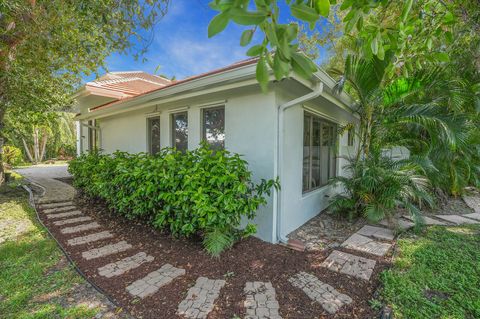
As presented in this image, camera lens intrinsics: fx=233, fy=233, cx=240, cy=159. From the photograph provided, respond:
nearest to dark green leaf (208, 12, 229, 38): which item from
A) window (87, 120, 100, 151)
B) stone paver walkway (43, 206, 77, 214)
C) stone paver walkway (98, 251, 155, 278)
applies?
stone paver walkway (98, 251, 155, 278)

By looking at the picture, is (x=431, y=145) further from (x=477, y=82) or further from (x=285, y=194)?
(x=285, y=194)

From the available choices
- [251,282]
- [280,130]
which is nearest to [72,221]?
[251,282]

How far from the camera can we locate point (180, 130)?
5629 millimetres

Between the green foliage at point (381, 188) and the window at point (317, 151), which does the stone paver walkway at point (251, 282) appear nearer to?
the green foliage at point (381, 188)

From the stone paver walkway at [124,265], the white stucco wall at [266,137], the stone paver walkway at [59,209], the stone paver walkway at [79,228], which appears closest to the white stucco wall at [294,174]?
the white stucco wall at [266,137]

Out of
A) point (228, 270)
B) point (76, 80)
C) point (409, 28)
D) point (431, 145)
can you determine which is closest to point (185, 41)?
point (76, 80)

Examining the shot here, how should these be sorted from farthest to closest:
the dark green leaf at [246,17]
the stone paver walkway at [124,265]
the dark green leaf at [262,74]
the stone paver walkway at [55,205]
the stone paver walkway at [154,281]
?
the stone paver walkway at [55,205]
the stone paver walkway at [124,265]
the stone paver walkway at [154,281]
the dark green leaf at [262,74]
the dark green leaf at [246,17]

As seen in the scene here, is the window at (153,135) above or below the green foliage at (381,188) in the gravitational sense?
above

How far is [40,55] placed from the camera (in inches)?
199

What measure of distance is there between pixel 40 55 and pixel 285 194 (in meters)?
5.98

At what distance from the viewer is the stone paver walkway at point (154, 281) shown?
2611 millimetres

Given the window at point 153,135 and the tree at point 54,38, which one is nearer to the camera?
the tree at point 54,38

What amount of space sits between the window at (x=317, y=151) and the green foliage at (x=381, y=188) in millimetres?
624

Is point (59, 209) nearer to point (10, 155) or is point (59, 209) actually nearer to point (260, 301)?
point (260, 301)
